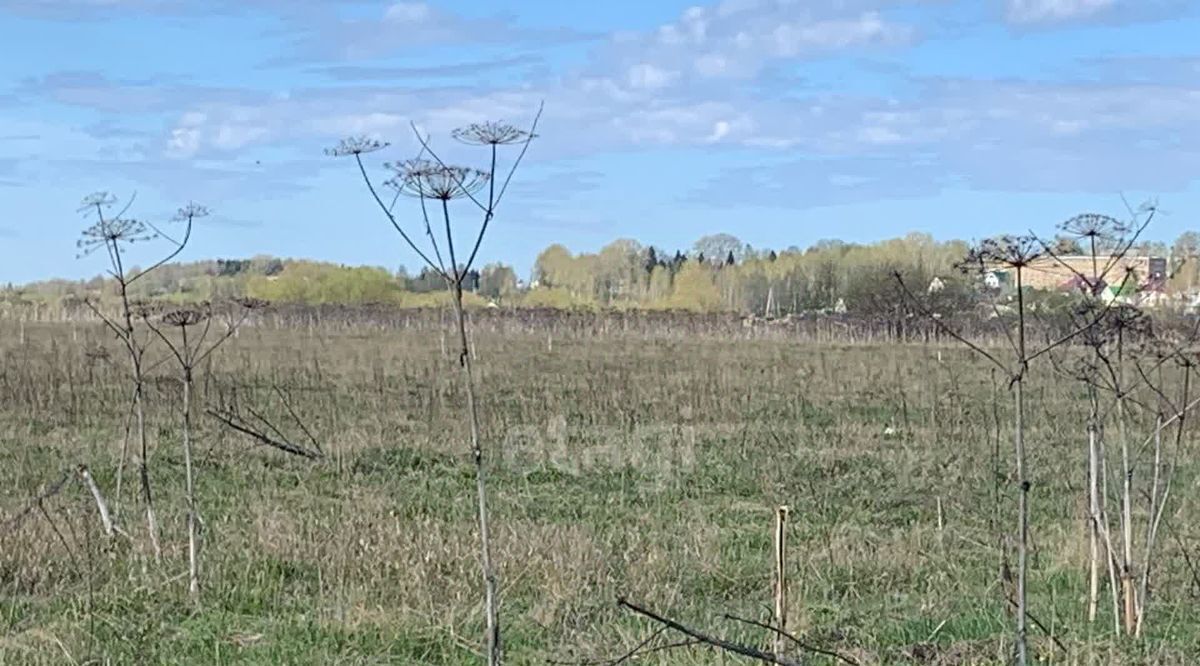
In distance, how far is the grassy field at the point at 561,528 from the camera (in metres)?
5.44

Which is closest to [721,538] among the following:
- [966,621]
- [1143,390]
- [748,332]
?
[966,621]

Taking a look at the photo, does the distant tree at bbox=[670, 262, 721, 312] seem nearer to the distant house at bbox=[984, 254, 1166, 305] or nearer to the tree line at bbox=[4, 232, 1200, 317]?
the tree line at bbox=[4, 232, 1200, 317]

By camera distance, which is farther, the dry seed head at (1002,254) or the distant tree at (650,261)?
the distant tree at (650,261)


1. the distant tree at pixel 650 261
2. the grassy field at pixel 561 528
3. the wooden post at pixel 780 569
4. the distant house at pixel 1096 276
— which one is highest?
the distant tree at pixel 650 261

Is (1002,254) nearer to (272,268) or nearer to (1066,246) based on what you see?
(1066,246)

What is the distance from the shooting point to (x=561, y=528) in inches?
316

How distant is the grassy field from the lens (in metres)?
5.44

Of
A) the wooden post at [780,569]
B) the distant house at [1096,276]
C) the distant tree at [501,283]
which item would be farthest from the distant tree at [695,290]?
the wooden post at [780,569]

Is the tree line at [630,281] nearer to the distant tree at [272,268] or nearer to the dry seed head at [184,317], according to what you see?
the distant tree at [272,268]

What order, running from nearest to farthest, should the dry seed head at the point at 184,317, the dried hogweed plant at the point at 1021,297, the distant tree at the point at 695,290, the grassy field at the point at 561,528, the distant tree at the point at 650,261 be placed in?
the dried hogweed plant at the point at 1021,297, the grassy field at the point at 561,528, the dry seed head at the point at 184,317, the distant tree at the point at 695,290, the distant tree at the point at 650,261

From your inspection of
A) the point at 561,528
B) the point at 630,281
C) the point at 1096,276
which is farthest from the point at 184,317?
the point at 630,281

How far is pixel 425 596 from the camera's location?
5938 millimetres

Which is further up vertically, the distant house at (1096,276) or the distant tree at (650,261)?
the distant tree at (650,261)

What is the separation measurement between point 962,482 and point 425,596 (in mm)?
5960
